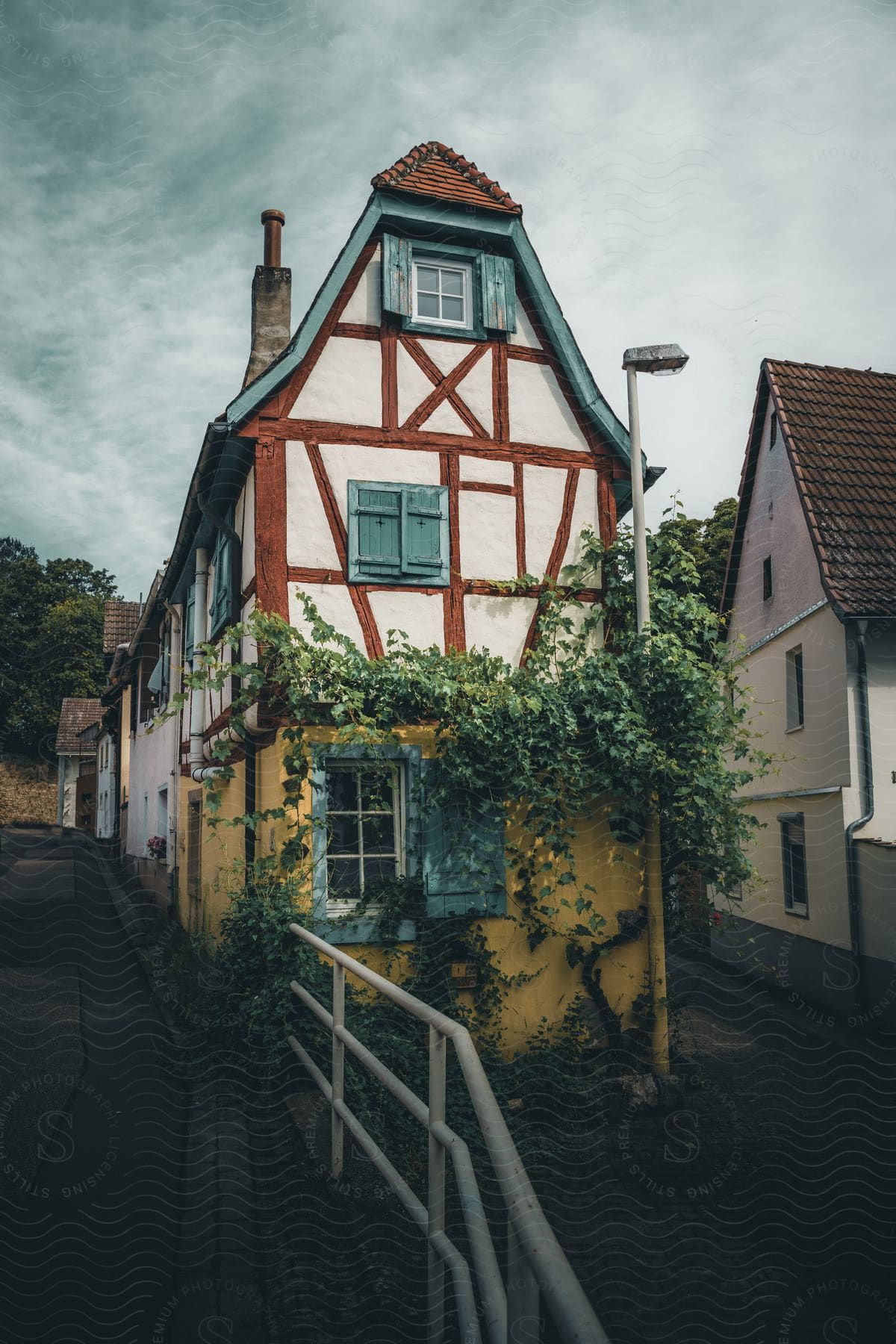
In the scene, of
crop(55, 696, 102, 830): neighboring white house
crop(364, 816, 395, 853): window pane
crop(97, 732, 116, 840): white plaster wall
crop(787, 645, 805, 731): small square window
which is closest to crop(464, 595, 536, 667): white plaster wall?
crop(364, 816, 395, 853): window pane

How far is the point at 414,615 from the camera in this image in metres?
8.55

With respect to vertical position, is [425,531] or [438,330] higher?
[438,330]

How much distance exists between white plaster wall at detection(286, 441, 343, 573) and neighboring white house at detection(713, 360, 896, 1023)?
3.69 m

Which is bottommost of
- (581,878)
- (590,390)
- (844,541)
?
(581,878)

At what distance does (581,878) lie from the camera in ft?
27.6

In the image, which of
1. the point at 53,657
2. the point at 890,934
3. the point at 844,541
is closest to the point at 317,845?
the point at 890,934

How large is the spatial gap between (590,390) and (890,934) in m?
6.42

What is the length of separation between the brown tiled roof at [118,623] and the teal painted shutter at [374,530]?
56.1ft

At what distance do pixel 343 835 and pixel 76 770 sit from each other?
3667 cm

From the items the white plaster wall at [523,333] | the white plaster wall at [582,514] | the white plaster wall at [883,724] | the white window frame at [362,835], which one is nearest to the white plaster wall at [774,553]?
the white plaster wall at [883,724]

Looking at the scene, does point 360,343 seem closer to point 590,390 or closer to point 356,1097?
point 590,390

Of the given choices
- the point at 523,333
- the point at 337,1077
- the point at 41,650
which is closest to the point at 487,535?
the point at 523,333

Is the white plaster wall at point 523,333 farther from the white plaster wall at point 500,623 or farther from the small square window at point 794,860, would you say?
the small square window at point 794,860

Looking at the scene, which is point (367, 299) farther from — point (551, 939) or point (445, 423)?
point (551, 939)
